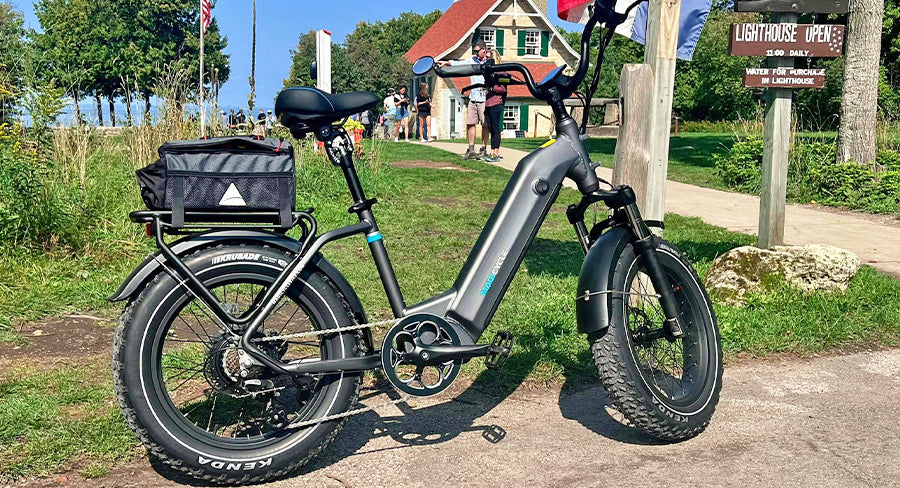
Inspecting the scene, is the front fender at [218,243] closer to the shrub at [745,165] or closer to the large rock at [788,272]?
the large rock at [788,272]

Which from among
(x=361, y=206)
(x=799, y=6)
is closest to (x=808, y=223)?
(x=799, y=6)

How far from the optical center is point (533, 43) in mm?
48969

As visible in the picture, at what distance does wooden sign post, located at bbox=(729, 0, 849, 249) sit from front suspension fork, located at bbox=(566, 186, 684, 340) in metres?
2.85

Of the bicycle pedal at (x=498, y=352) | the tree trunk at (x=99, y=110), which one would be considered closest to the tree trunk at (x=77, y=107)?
the tree trunk at (x=99, y=110)

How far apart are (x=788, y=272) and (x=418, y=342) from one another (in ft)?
11.1

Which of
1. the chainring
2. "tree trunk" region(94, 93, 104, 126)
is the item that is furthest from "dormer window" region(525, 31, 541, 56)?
the chainring

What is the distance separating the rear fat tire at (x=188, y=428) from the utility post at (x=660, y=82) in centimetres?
242

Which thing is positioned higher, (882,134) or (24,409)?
(882,134)

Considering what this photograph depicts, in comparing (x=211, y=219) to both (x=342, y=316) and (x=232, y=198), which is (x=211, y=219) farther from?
(x=342, y=316)

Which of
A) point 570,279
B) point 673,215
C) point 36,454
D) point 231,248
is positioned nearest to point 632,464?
point 231,248

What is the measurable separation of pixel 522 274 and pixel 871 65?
303 inches

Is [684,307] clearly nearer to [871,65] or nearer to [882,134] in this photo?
[871,65]

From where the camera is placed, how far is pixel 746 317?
541 centimetres

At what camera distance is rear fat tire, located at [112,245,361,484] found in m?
3.06
